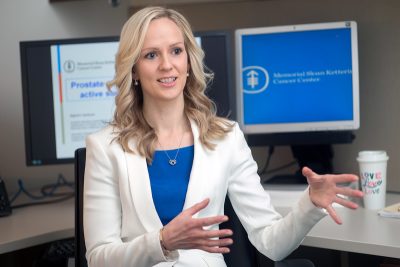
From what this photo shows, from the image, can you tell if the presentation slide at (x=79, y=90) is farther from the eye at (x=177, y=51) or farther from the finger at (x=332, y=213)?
the finger at (x=332, y=213)

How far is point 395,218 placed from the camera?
5.49 feet

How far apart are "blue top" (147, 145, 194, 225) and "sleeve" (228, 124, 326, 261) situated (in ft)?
0.38

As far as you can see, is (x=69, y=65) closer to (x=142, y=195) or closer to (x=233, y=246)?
(x=142, y=195)

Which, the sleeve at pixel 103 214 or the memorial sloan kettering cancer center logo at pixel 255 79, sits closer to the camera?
the sleeve at pixel 103 214

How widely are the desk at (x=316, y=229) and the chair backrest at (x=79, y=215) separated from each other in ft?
0.81

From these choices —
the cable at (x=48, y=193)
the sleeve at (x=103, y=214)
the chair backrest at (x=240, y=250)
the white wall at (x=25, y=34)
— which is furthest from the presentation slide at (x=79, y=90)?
the chair backrest at (x=240, y=250)

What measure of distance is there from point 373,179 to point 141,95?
2.22 feet

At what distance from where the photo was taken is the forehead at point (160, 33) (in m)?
1.53

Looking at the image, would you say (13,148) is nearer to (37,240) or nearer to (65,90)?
(65,90)

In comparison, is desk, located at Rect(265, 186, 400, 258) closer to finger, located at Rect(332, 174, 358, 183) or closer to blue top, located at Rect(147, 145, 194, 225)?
finger, located at Rect(332, 174, 358, 183)

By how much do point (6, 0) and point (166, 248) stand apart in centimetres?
147

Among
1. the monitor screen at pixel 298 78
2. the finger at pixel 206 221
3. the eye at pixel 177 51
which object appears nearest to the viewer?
the finger at pixel 206 221

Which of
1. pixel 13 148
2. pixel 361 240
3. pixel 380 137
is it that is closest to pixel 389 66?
pixel 380 137

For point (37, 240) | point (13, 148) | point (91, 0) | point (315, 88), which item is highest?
point (91, 0)
